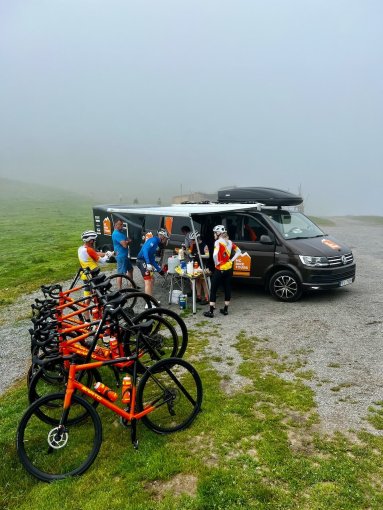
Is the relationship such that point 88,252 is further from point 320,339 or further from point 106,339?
point 320,339

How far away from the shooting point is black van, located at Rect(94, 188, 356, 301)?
8.94m

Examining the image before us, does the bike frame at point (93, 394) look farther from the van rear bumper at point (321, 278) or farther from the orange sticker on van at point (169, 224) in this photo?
the orange sticker on van at point (169, 224)

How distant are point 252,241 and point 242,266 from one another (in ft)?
2.33

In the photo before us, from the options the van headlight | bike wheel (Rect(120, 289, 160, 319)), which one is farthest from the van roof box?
bike wheel (Rect(120, 289, 160, 319))

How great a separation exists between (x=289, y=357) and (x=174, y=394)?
2.55 metres

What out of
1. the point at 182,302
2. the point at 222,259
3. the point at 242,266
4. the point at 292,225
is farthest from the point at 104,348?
the point at 292,225

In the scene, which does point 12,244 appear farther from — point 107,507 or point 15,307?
point 107,507

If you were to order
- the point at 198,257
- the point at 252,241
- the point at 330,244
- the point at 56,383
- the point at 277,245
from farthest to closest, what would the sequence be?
the point at 252,241
the point at 330,244
the point at 277,245
the point at 198,257
the point at 56,383

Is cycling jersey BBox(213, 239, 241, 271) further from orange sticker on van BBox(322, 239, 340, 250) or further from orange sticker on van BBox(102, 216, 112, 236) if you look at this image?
orange sticker on van BBox(102, 216, 112, 236)

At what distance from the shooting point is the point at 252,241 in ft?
31.8

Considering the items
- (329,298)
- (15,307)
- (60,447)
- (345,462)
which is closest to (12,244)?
(15,307)

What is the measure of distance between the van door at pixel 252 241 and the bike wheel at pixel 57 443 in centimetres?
608

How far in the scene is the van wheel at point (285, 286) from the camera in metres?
9.12

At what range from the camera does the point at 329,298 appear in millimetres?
9422
